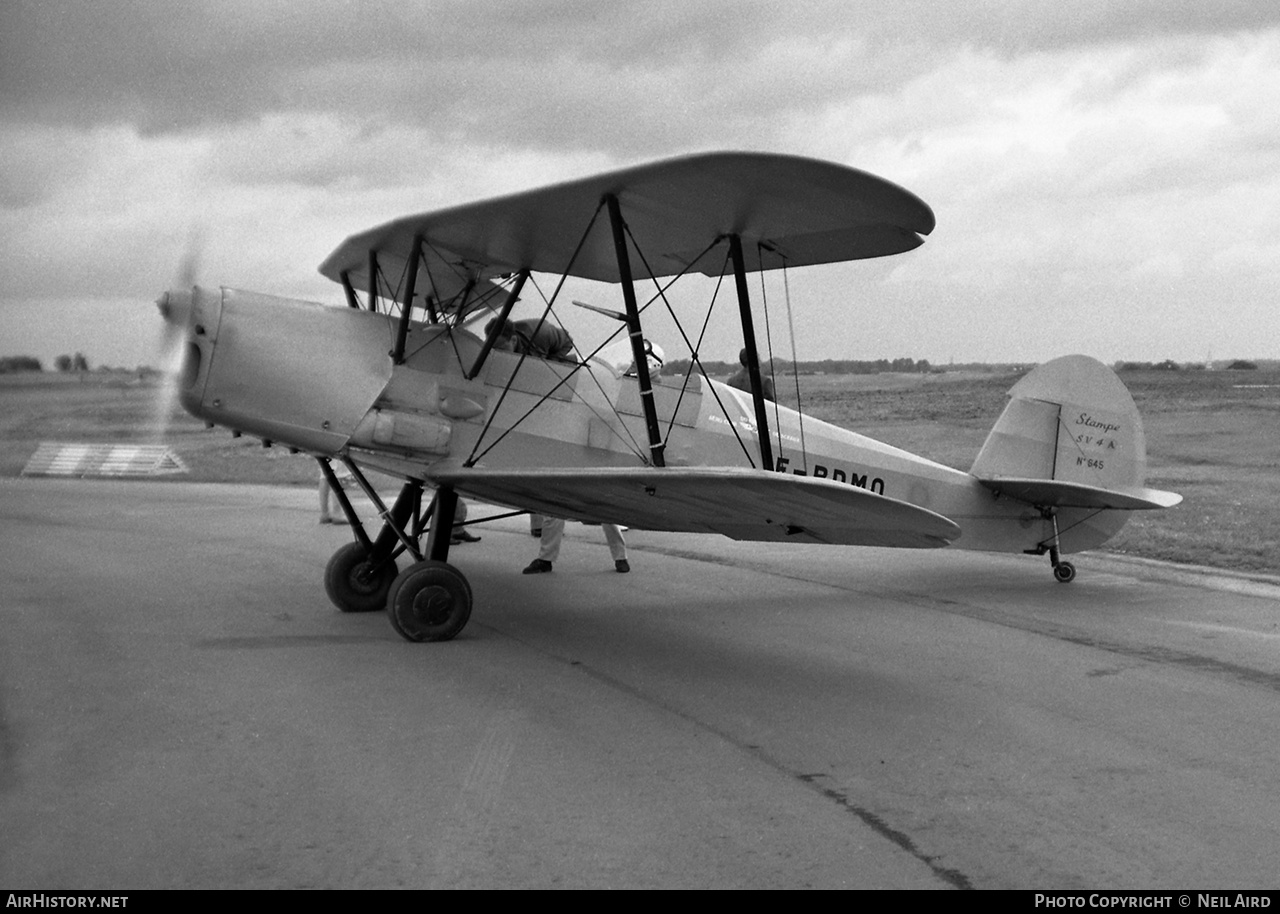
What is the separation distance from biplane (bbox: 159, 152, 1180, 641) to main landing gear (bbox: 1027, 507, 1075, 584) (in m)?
0.39

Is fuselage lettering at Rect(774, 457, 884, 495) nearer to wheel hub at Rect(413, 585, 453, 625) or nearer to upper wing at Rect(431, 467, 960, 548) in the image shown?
upper wing at Rect(431, 467, 960, 548)

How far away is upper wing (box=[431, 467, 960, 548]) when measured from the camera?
18.6 ft

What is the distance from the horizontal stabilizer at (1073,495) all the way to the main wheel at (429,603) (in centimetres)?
497

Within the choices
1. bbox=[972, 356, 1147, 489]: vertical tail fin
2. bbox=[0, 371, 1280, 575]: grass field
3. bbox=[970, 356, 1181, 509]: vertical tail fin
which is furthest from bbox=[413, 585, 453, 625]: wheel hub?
bbox=[972, 356, 1147, 489]: vertical tail fin

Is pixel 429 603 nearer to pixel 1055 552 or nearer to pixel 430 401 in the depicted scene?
pixel 430 401

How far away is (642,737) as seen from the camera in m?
5.18

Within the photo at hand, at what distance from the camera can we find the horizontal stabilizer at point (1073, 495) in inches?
383

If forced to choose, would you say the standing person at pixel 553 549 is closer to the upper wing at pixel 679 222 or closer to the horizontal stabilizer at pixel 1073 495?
the upper wing at pixel 679 222

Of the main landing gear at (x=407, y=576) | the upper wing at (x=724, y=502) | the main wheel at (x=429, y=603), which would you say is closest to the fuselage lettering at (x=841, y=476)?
the upper wing at (x=724, y=502)

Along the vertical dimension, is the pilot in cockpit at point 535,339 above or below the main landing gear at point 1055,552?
above

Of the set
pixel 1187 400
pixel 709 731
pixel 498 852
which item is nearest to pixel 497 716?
pixel 709 731

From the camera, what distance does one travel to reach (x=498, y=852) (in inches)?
146

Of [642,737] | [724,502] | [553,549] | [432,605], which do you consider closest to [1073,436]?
[553,549]

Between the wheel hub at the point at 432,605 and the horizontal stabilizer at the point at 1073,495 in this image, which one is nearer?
the wheel hub at the point at 432,605
